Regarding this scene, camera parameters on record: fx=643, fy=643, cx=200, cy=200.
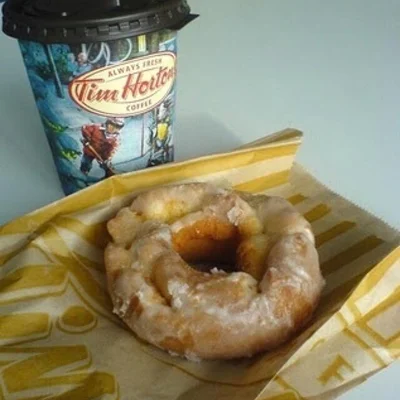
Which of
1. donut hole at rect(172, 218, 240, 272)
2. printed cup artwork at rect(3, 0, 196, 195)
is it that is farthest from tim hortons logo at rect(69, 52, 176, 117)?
donut hole at rect(172, 218, 240, 272)

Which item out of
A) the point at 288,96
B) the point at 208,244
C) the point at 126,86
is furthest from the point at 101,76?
the point at 288,96

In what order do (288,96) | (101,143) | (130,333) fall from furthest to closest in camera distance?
1. (288,96)
2. (101,143)
3. (130,333)

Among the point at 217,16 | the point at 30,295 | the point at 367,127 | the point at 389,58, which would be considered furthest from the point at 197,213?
the point at 217,16

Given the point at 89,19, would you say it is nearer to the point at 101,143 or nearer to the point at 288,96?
the point at 101,143

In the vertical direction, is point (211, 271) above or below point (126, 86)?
below

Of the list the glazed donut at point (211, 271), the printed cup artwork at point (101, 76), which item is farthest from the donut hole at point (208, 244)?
the printed cup artwork at point (101, 76)

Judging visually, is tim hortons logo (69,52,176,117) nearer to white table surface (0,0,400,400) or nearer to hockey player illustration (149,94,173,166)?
hockey player illustration (149,94,173,166)
